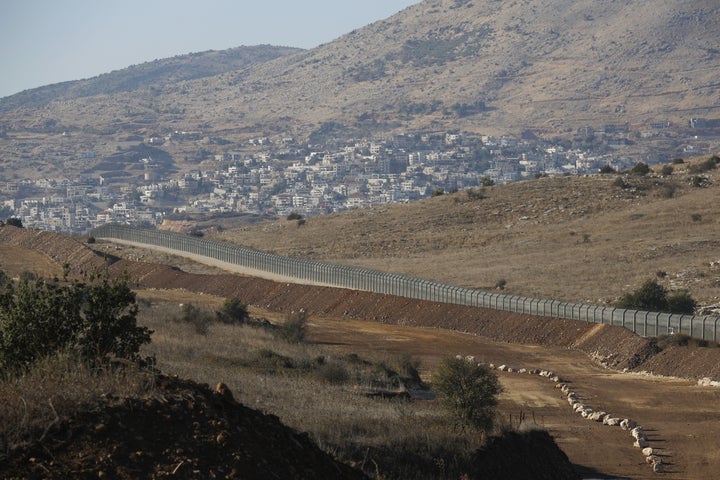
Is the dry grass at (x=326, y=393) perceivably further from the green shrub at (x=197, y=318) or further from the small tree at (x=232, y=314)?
the small tree at (x=232, y=314)

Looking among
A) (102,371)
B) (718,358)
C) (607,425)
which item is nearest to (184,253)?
(718,358)

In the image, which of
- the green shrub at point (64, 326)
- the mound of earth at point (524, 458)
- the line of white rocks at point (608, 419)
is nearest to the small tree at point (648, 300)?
the line of white rocks at point (608, 419)

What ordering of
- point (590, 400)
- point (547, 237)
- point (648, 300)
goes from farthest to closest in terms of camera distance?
point (547, 237) < point (648, 300) < point (590, 400)

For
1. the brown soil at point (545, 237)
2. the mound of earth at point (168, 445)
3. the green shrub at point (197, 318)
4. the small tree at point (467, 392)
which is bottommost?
the brown soil at point (545, 237)

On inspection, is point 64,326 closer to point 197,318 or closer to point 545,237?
point 197,318

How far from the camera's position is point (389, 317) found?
190 feet

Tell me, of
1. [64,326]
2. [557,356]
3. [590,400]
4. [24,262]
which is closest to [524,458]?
[64,326]

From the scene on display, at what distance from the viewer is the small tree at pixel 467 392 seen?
24.0m

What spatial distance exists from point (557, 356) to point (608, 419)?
14492 mm

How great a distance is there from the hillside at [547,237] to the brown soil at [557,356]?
29.1 ft

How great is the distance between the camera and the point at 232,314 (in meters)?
49.1

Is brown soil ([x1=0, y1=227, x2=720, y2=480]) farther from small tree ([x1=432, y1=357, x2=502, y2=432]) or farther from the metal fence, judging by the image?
small tree ([x1=432, y1=357, x2=502, y2=432])

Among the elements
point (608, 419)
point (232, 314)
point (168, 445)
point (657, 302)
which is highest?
point (168, 445)

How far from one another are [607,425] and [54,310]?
1698 cm
